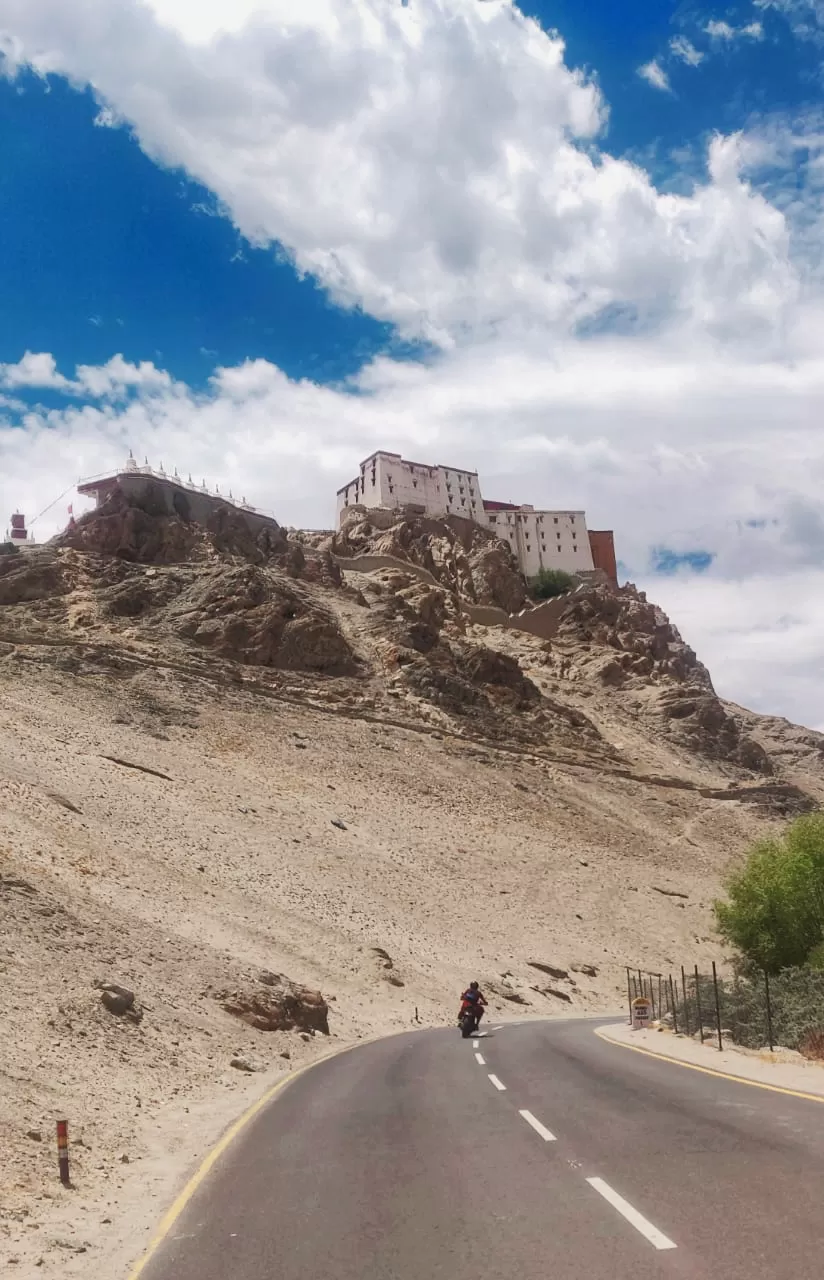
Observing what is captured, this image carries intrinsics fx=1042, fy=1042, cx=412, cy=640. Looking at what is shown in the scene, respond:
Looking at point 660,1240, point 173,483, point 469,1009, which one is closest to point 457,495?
point 173,483

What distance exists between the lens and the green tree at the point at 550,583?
115750 mm

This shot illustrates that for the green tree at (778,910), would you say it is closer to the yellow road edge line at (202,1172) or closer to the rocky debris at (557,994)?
the rocky debris at (557,994)

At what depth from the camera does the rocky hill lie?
16.0 m

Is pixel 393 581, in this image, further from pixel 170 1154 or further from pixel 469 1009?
pixel 170 1154

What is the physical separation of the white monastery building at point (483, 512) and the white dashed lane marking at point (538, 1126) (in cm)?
10770

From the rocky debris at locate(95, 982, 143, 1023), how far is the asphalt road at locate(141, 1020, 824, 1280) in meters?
4.65

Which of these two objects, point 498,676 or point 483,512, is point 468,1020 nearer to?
point 498,676

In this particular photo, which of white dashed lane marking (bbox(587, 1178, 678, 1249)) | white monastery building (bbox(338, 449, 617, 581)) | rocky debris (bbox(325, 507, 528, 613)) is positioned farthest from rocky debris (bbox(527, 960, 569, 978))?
white monastery building (bbox(338, 449, 617, 581))

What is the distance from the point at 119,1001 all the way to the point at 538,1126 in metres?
9.22

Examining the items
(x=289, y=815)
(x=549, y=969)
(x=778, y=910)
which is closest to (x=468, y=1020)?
(x=778, y=910)

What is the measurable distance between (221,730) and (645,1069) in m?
45.5

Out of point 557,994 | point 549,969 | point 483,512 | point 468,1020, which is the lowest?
point 557,994

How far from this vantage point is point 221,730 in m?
59.1

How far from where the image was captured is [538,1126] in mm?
11094
